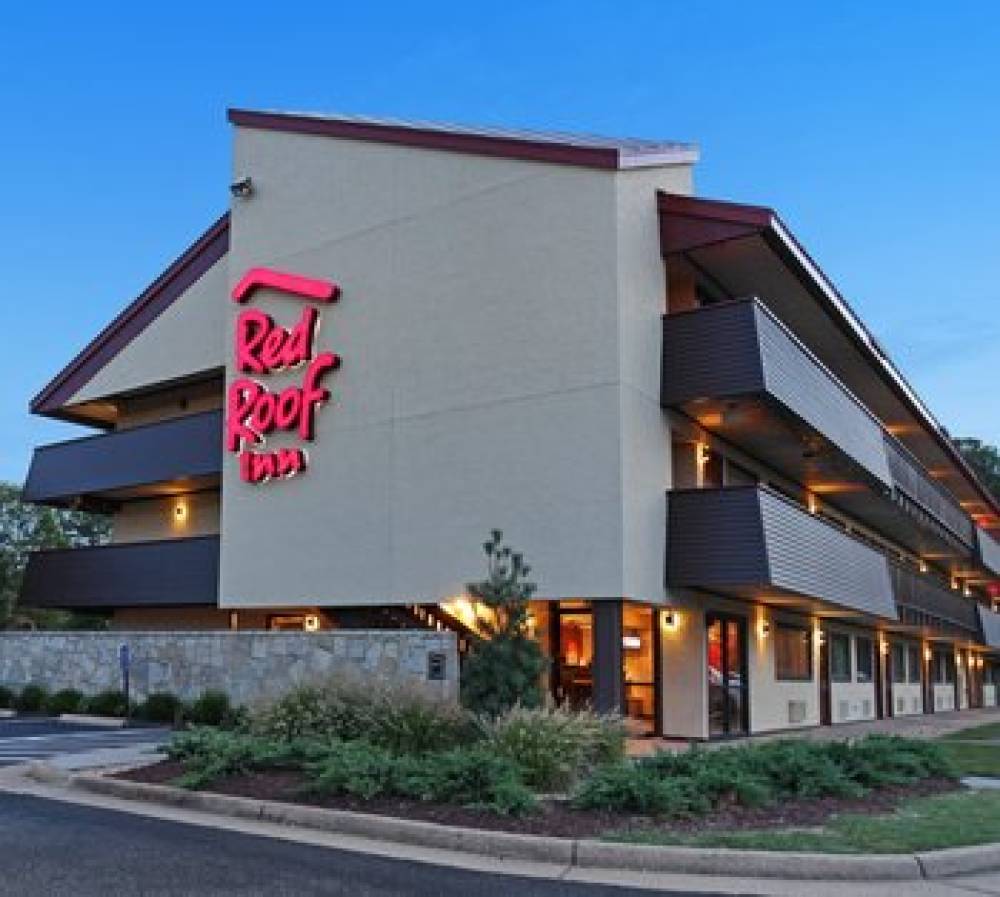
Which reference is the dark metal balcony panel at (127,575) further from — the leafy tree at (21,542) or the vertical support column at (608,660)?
the leafy tree at (21,542)

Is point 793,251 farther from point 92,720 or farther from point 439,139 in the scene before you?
point 92,720

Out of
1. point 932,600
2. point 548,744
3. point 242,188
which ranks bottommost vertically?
point 548,744

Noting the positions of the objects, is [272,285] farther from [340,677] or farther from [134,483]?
[340,677]

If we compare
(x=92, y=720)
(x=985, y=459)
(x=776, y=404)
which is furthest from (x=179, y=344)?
(x=985, y=459)

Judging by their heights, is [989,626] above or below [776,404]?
below

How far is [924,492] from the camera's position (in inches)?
1382

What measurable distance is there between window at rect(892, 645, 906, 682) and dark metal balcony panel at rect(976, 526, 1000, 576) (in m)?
7.90

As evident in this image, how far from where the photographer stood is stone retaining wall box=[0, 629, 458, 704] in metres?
18.6

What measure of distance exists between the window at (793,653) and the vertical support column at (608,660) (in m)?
7.97

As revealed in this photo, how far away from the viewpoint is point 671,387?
20.6 m

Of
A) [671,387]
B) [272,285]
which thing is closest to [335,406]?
[272,285]

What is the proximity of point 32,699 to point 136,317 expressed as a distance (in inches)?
418

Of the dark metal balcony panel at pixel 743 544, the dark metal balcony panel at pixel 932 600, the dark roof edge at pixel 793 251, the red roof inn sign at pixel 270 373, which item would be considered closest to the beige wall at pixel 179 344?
the red roof inn sign at pixel 270 373

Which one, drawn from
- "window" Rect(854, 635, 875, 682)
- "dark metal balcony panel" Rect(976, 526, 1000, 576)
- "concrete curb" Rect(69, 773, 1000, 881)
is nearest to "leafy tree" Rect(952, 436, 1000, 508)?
"dark metal balcony panel" Rect(976, 526, 1000, 576)
